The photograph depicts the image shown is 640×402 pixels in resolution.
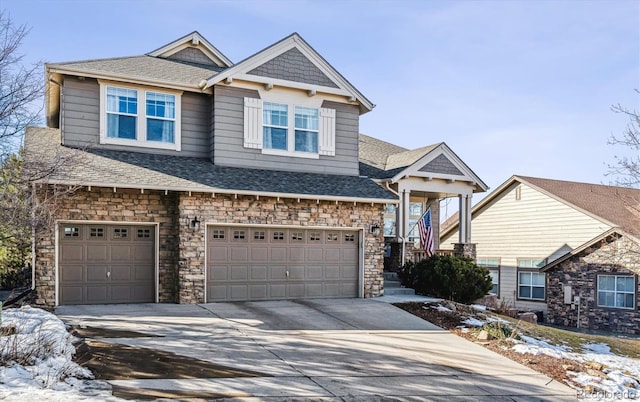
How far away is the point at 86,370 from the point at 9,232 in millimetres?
4922

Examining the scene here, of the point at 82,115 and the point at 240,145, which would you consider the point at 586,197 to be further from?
the point at 82,115

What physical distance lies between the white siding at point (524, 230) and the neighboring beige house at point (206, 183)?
10120mm

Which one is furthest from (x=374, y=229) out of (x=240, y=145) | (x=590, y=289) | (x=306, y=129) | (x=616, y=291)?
(x=616, y=291)

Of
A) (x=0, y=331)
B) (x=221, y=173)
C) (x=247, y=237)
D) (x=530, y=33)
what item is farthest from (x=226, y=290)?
(x=530, y=33)

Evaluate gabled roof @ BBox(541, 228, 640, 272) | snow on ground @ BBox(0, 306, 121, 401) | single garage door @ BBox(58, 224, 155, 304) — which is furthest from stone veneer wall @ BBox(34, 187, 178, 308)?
gabled roof @ BBox(541, 228, 640, 272)

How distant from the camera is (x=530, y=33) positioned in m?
15.8

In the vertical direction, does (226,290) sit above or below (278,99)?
below

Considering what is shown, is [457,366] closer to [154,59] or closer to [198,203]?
[198,203]

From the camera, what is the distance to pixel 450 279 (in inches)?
659

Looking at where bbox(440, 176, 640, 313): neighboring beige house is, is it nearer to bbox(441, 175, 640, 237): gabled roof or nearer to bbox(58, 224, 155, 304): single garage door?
bbox(441, 175, 640, 237): gabled roof

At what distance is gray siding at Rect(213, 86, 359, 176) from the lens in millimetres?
15891

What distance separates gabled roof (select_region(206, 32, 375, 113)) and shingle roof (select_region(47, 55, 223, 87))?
3.86 ft

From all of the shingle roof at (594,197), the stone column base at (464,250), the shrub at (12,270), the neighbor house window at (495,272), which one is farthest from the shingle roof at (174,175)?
the neighbor house window at (495,272)

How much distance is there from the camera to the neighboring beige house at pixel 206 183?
13.9 m
